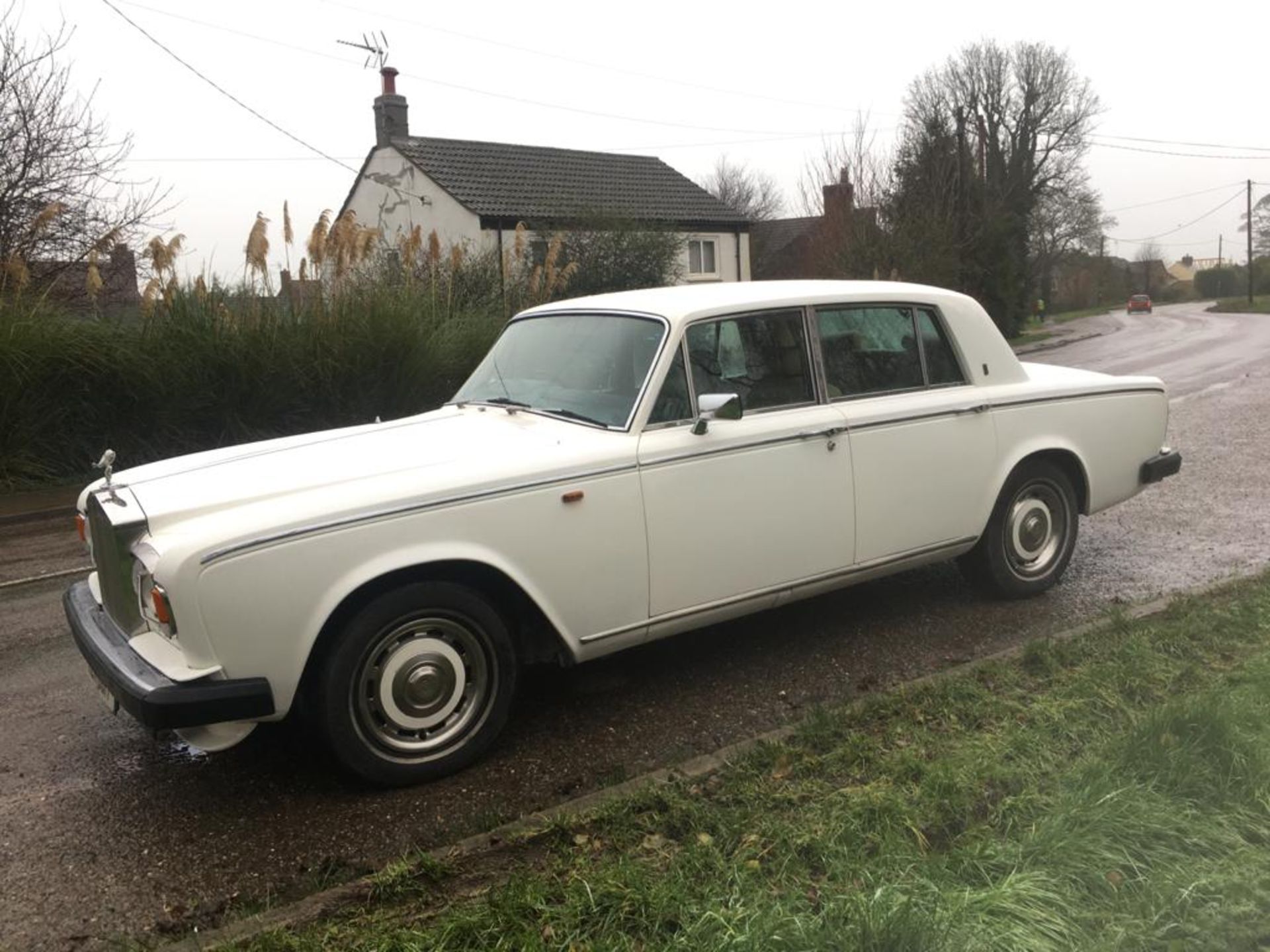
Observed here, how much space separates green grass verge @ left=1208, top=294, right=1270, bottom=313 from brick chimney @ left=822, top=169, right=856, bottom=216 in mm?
38069

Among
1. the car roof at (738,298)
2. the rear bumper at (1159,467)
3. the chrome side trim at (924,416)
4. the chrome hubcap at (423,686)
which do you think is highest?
the car roof at (738,298)

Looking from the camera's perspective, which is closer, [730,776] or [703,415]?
[730,776]

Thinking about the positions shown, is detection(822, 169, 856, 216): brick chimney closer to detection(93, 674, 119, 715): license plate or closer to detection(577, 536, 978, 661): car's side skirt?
detection(577, 536, 978, 661): car's side skirt

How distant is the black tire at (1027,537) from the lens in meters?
5.13

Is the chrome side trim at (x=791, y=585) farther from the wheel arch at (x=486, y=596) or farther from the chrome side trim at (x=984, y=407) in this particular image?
the chrome side trim at (x=984, y=407)

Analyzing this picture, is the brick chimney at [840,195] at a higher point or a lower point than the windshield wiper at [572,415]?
higher

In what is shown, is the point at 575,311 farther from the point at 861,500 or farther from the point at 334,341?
the point at 334,341

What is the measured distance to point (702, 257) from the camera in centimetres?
3388

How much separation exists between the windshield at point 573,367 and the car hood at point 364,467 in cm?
12

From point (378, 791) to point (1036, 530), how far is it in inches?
140

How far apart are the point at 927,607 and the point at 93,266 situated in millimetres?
9350

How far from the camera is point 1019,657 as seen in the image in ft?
14.1

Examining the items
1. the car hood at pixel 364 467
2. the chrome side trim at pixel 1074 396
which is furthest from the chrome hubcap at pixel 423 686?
the chrome side trim at pixel 1074 396

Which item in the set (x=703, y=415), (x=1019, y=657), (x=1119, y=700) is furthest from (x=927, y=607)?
(x=703, y=415)
